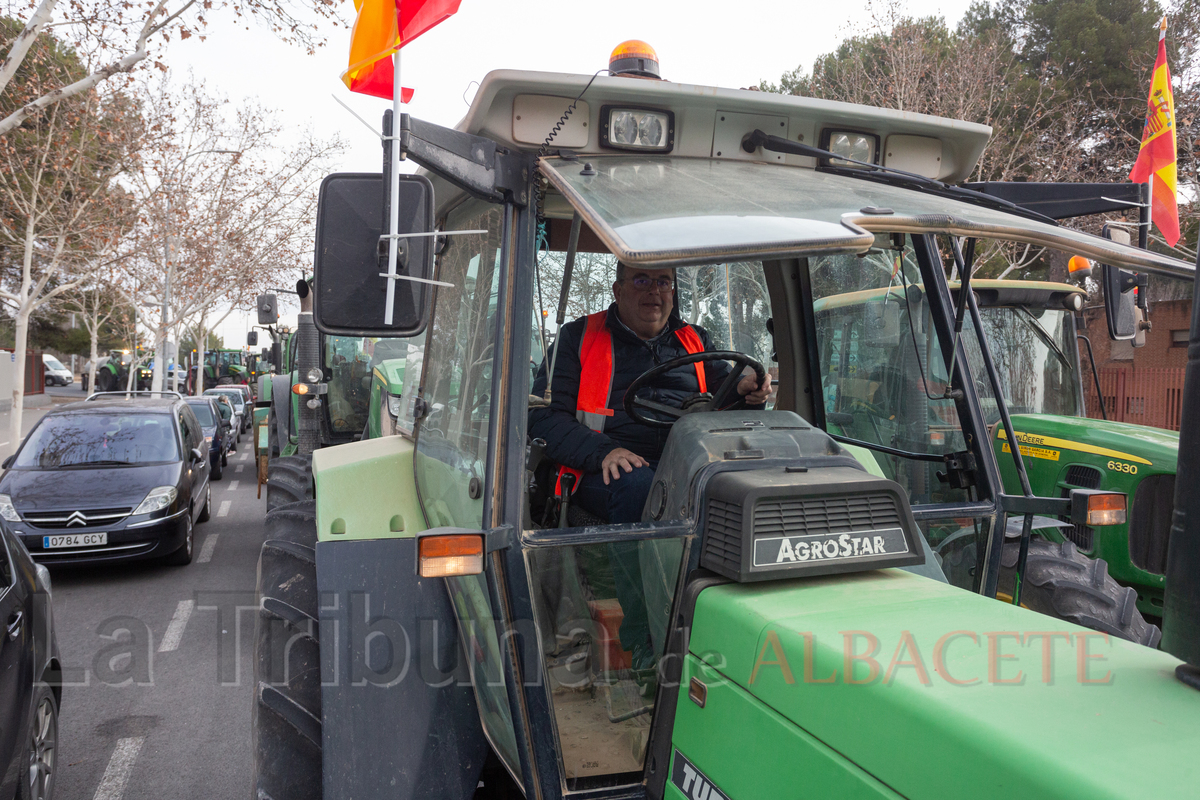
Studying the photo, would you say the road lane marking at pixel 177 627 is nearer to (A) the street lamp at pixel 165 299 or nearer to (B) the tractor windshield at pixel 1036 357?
(B) the tractor windshield at pixel 1036 357

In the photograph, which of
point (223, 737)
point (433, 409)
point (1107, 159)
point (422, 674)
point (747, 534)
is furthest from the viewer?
point (1107, 159)

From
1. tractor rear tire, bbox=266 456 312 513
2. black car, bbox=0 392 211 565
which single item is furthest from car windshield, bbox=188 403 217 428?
tractor rear tire, bbox=266 456 312 513

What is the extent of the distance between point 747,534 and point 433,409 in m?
1.50

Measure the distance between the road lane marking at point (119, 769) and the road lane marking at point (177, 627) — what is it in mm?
1697

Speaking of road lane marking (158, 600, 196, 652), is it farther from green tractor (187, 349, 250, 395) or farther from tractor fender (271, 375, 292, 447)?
green tractor (187, 349, 250, 395)

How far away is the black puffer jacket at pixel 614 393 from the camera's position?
2660 millimetres

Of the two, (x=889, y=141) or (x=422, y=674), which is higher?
(x=889, y=141)

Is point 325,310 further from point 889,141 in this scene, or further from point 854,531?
point 889,141

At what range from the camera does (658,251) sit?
5.04 feet

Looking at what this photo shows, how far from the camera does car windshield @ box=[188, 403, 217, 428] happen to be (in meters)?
18.2

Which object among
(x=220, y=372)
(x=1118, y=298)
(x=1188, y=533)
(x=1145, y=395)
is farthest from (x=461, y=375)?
(x=220, y=372)

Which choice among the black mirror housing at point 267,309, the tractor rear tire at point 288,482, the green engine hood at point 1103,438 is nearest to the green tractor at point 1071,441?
the green engine hood at point 1103,438

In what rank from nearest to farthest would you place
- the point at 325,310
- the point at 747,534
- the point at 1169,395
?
the point at 747,534
the point at 325,310
the point at 1169,395

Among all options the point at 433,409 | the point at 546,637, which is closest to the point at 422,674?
the point at 546,637
